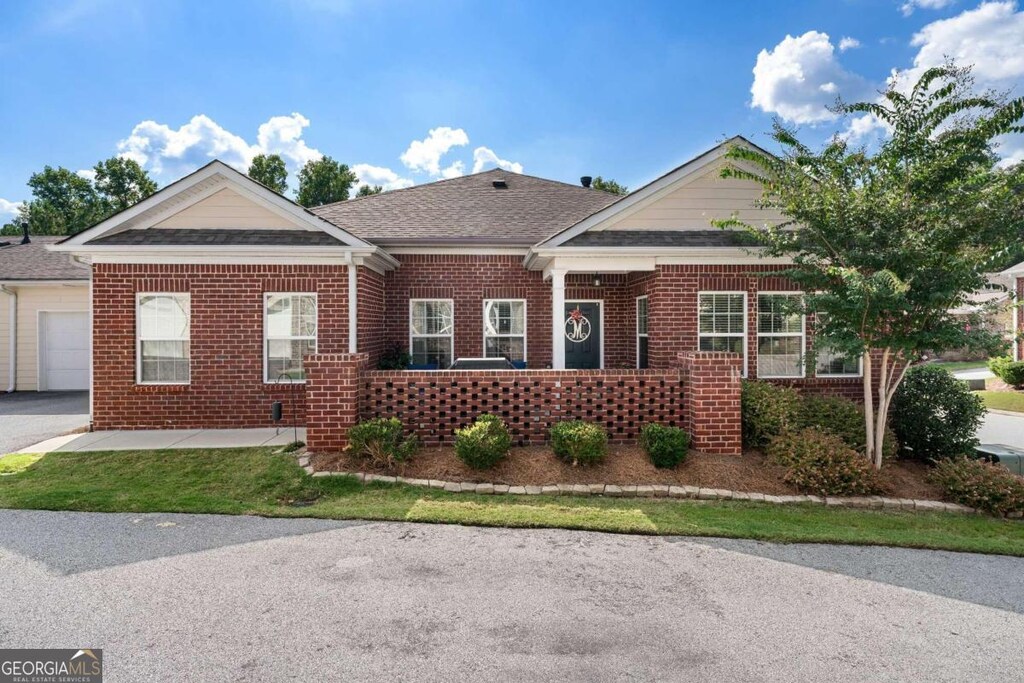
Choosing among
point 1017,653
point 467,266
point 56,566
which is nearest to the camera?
point 1017,653

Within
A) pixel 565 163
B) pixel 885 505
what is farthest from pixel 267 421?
pixel 565 163

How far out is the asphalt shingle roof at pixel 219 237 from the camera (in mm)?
8695

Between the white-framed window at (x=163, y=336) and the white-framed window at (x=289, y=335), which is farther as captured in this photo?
the white-framed window at (x=289, y=335)

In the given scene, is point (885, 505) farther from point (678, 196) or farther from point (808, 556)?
point (678, 196)

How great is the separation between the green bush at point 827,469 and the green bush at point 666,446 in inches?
51.9

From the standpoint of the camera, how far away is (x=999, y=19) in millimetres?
9383

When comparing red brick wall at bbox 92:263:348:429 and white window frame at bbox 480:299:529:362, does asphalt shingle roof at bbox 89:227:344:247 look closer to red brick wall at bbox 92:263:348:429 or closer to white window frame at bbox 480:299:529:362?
red brick wall at bbox 92:263:348:429

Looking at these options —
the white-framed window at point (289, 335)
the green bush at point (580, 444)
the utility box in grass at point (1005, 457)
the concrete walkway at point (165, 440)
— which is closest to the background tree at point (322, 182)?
the white-framed window at point (289, 335)

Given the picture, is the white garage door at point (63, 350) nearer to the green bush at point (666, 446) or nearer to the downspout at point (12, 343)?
the downspout at point (12, 343)

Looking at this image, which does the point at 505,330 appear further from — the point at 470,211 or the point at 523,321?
the point at 470,211

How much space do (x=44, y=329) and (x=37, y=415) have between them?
16.7 ft

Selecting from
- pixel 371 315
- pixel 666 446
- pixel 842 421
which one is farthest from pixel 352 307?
pixel 842 421

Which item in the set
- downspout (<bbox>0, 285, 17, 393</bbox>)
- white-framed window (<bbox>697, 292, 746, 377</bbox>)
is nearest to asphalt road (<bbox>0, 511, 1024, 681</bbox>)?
white-framed window (<bbox>697, 292, 746, 377</bbox>)

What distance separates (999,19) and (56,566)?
52.2ft
